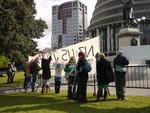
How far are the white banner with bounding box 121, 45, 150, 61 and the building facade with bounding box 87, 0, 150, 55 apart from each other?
74370 millimetres

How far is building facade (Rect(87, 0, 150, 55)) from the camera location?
86500 mm

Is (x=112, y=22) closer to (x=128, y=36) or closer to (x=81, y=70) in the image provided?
(x=128, y=36)

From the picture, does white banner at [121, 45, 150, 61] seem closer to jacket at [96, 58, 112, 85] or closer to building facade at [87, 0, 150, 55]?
jacket at [96, 58, 112, 85]

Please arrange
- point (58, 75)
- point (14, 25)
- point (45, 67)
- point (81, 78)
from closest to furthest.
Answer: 1. point (81, 78)
2. point (58, 75)
3. point (45, 67)
4. point (14, 25)

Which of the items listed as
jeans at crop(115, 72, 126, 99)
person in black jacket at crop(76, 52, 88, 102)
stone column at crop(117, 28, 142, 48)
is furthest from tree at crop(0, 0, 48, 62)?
jeans at crop(115, 72, 126, 99)

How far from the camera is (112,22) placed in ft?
300

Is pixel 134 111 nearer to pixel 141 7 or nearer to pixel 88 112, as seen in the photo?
pixel 88 112

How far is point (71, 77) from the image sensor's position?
11.3 meters

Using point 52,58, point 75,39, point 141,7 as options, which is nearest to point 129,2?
point 52,58

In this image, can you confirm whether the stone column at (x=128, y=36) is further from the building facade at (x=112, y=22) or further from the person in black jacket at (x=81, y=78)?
the building facade at (x=112, y=22)

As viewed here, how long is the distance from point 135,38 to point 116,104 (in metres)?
13.0

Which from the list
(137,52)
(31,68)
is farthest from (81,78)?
(31,68)

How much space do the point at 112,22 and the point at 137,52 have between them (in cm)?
8147

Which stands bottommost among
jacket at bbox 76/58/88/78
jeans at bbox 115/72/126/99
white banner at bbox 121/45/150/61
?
jeans at bbox 115/72/126/99
